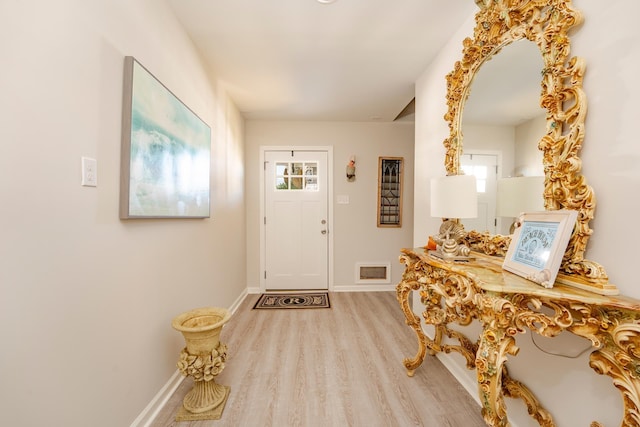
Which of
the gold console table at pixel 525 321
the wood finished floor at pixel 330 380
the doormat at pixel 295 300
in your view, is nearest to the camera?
the gold console table at pixel 525 321

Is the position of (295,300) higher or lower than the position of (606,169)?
lower

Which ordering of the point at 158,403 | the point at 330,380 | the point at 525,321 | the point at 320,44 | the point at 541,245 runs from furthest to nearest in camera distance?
1. the point at 320,44
2. the point at 330,380
3. the point at 158,403
4. the point at 541,245
5. the point at 525,321

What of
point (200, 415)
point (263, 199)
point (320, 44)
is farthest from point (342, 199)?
point (200, 415)

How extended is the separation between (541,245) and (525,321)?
32cm

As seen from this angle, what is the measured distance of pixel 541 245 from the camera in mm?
1023

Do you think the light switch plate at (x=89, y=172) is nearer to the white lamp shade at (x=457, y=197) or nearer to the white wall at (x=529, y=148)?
the white lamp shade at (x=457, y=197)

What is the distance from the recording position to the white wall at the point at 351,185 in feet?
12.1

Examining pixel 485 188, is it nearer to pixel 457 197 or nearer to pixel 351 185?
pixel 457 197

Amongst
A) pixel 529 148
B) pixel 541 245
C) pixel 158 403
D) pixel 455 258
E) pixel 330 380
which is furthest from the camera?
pixel 330 380

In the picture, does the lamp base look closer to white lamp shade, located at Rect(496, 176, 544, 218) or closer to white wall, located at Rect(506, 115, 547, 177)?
white lamp shade, located at Rect(496, 176, 544, 218)

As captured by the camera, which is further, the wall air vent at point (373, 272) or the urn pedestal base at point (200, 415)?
the wall air vent at point (373, 272)

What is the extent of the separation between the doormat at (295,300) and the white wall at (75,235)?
1.59 m

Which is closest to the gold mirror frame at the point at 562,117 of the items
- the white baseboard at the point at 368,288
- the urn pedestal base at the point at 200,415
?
the urn pedestal base at the point at 200,415

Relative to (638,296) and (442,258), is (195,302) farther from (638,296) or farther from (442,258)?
(638,296)
